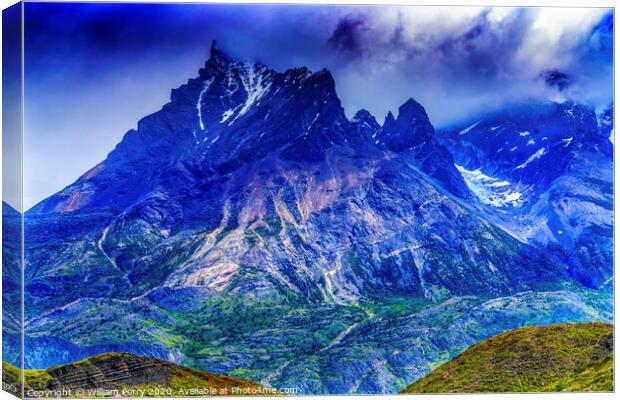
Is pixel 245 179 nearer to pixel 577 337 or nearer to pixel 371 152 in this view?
pixel 371 152

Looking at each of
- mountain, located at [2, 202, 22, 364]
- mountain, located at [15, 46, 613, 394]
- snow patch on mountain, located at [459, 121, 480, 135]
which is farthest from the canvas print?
mountain, located at [2, 202, 22, 364]

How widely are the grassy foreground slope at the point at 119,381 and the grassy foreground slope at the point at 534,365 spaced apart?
7.02 metres

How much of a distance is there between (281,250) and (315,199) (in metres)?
2.79

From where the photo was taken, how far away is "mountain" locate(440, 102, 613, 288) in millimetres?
46969

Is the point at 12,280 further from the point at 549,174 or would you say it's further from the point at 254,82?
the point at 549,174

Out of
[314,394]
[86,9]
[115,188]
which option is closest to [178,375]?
[314,394]

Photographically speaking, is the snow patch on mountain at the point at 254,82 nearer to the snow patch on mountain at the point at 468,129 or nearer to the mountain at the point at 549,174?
the mountain at the point at 549,174

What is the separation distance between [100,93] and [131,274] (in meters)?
7.98

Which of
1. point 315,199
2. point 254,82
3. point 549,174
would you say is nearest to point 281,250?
point 315,199

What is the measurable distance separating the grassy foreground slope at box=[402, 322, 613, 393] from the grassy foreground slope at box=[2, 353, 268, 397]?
702cm

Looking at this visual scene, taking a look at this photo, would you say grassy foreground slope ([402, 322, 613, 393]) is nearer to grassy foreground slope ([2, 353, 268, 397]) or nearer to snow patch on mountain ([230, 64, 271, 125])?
grassy foreground slope ([2, 353, 268, 397])

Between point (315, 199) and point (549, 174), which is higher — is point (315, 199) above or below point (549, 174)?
above

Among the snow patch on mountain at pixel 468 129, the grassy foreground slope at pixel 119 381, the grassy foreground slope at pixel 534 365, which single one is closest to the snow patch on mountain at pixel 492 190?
the snow patch on mountain at pixel 468 129

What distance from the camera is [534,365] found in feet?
131
